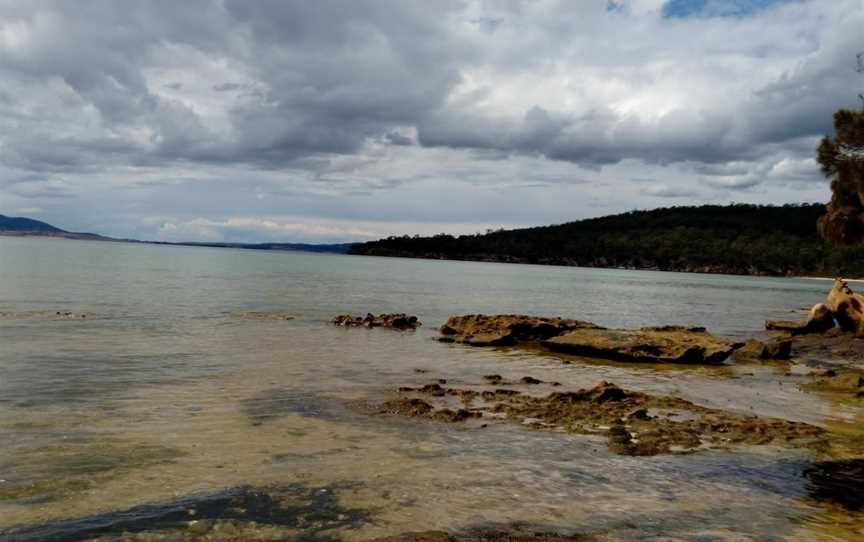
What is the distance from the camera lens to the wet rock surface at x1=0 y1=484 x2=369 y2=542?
290 inches

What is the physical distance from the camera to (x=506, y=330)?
29.0 metres

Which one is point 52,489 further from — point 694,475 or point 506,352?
point 506,352

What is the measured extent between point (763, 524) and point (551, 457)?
358 centimetres

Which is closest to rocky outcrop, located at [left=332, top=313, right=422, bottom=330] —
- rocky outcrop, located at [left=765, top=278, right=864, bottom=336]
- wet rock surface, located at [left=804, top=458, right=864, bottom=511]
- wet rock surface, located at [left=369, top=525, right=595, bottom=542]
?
rocky outcrop, located at [left=765, top=278, right=864, bottom=336]

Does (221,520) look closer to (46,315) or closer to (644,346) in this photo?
(644,346)

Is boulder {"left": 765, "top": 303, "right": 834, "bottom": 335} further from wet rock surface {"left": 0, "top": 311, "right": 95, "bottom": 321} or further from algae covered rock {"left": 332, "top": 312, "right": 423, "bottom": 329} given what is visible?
wet rock surface {"left": 0, "top": 311, "right": 95, "bottom": 321}

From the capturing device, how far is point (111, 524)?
301 inches

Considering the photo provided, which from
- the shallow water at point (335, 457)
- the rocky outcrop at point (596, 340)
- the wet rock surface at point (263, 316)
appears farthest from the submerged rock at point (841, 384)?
the wet rock surface at point (263, 316)

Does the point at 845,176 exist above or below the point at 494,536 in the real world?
above

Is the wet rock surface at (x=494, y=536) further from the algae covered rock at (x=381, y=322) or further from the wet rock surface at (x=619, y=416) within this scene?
the algae covered rock at (x=381, y=322)

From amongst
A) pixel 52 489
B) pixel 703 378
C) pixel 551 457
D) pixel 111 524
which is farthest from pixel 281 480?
pixel 703 378

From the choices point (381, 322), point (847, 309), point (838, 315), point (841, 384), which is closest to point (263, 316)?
point (381, 322)

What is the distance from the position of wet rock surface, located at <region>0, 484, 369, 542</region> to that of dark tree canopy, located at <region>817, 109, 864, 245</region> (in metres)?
27.5

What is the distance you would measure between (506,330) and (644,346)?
6486 mm
